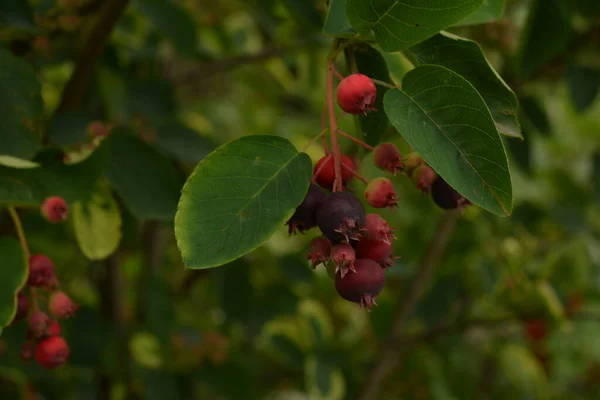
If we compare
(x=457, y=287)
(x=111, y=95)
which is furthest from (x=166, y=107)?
(x=457, y=287)

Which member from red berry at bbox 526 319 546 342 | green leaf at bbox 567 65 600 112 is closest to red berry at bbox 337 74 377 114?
green leaf at bbox 567 65 600 112

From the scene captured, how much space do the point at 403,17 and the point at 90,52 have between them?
22.6 inches

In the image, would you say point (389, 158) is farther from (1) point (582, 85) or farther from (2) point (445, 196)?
(1) point (582, 85)

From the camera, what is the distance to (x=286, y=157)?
2.02 feet

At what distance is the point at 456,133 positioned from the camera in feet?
1.92

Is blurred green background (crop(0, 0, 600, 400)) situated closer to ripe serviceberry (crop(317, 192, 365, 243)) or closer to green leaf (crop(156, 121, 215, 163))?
green leaf (crop(156, 121, 215, 163))

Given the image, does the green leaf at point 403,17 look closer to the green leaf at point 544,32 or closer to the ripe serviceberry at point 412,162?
the ripe serviceberry at point 412,162

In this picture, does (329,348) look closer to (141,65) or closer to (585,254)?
(585,254)

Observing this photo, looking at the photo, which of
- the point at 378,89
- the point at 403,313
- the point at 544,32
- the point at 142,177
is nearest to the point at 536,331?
the point at 403,313

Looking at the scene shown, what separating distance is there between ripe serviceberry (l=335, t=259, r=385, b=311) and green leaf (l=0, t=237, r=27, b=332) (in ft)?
1.04

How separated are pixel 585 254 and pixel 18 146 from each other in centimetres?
128

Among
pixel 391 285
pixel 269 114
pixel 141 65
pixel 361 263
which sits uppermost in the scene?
pixel 361 263

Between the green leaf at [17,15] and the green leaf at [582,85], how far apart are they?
3.06 ft

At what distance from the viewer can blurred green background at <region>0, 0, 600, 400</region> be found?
3.82ft
